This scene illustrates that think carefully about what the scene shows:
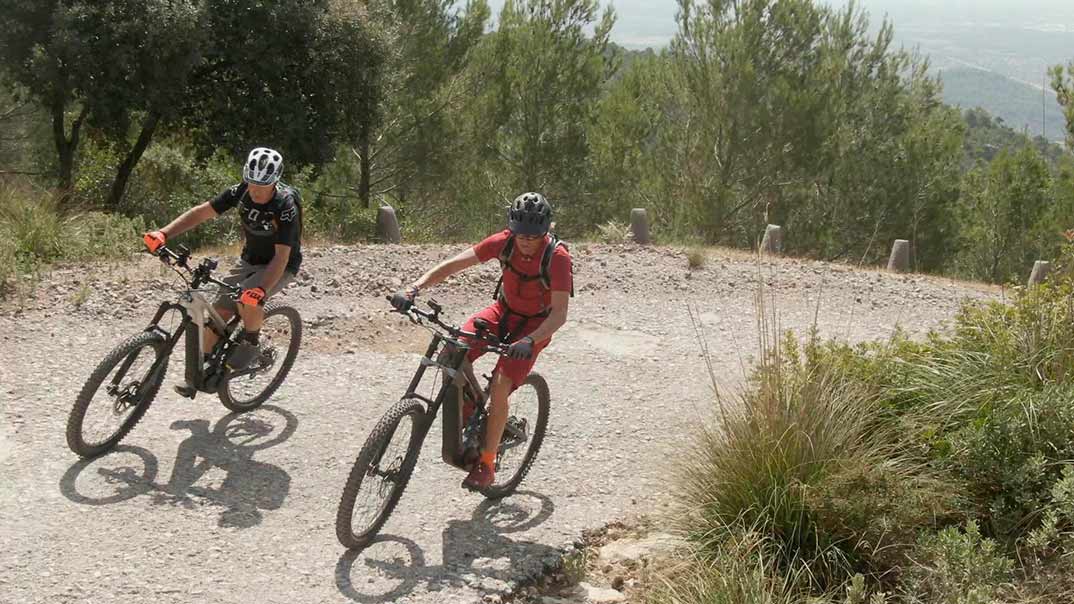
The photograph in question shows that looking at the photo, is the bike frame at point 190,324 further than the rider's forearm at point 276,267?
No

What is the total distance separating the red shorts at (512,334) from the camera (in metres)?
5.32

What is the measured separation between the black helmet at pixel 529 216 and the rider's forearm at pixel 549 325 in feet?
1.43

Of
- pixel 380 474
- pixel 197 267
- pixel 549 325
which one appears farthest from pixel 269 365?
pixel 549 325

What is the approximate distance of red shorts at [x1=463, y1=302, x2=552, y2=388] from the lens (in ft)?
17.4

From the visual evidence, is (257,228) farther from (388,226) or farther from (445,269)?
(388,226)

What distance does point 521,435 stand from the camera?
231 inches

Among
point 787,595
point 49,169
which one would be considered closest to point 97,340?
point 787,595

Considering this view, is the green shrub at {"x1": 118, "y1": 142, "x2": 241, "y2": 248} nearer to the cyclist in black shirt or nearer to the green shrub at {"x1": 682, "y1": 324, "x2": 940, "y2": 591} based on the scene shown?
the cyclist in black shirt

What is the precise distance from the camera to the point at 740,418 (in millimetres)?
5430

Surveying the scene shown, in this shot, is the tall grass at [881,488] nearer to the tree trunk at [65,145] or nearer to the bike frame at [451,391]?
the bike frame at [451,391]

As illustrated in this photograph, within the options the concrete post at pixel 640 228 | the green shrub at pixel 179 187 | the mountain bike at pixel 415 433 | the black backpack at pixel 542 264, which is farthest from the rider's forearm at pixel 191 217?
the concrete post at pixel 640 228

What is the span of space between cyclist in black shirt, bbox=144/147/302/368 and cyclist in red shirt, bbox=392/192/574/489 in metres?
1.39

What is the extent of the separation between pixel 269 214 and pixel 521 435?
2168 millimetres

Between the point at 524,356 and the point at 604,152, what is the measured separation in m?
22.4
